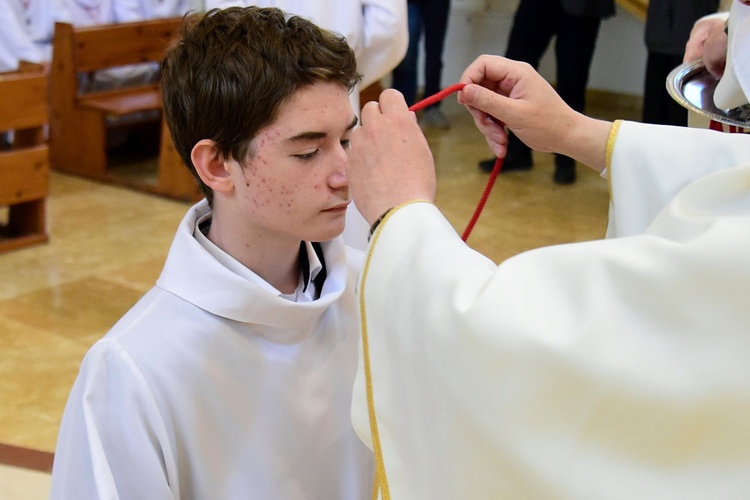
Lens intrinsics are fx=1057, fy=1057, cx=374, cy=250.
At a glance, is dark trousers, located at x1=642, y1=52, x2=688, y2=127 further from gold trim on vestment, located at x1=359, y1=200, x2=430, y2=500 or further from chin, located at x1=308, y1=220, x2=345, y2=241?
gold trim on vestment, located at x1=359, y1=200, x2=430, y2=500

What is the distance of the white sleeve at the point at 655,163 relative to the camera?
1493mm

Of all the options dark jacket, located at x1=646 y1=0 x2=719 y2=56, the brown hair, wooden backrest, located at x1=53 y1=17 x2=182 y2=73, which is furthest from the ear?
wooden backrest, located at x1=53 y1=17 x2=182 y2=73

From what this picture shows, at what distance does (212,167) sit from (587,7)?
3807 mm

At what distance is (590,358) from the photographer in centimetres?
119

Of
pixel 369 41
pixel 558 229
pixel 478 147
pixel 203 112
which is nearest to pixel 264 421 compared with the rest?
pixel 203 112

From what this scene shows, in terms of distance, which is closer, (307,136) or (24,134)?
(307,136)

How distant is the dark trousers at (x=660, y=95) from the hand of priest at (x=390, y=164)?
384 centimetres

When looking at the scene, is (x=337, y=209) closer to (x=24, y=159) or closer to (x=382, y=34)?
(x=382, y=34)

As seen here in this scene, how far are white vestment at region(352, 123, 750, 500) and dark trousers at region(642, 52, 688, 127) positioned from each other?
3.86m

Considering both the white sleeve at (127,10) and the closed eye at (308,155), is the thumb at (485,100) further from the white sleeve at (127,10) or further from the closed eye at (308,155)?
the white sleeve at (127,10)

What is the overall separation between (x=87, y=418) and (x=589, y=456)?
700 millimetres

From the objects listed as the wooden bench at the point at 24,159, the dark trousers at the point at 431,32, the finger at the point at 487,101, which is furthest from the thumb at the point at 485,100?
the dark trousers at the point at 431,32

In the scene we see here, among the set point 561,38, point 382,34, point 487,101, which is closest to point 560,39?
point 561,38

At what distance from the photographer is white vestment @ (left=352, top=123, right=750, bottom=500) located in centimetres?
119
